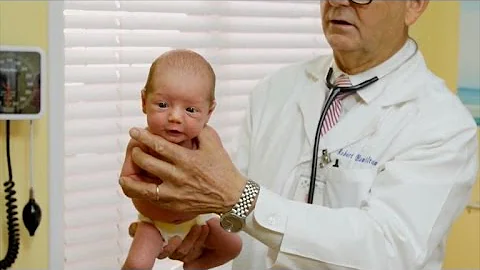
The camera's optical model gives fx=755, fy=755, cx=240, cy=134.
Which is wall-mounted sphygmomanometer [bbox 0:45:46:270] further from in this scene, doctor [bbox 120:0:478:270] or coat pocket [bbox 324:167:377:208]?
coat pocket [bbox 324:167:377:208]

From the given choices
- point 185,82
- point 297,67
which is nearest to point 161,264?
point 297,67

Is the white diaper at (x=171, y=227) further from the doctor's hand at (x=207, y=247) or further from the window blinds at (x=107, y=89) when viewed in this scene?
the window blinds at (x=107, y=89)

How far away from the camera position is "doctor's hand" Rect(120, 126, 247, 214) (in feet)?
4.83

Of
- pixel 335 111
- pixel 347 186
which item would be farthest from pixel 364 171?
pixel 335 111

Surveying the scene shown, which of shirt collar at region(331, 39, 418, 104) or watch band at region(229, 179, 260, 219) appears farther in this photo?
shirt collar at region(331, 39, 418, 104)

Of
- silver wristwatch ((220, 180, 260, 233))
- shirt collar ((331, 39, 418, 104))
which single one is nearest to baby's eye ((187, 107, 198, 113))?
silver wristwatch ((220, 180, 260, 233))

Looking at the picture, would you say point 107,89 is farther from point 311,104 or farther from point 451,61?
point 451,61

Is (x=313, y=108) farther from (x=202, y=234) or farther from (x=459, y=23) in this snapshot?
(x=459, y=23)

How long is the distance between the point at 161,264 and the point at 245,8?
87 centimetres

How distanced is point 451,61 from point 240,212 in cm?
137

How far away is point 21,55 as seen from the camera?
145 cm

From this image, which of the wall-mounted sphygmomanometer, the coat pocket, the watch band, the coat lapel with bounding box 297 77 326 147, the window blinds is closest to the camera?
the wall-mounted sphygmomanometer

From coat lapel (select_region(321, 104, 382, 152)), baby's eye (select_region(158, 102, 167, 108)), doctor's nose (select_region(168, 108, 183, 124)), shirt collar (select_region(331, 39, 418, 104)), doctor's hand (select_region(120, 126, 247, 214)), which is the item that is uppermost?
shirt collar (select_region(331, 39, 418, 104))

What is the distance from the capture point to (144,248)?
5.05 ft
